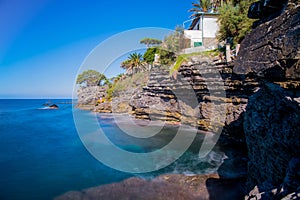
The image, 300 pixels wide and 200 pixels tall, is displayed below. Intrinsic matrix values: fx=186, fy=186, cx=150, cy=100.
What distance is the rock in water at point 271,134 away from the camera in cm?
391

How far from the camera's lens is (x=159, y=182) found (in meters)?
7.73

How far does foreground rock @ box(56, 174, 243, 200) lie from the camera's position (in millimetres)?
6598

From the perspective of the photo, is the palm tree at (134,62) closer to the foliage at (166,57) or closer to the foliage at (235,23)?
the foliage at (166,57)

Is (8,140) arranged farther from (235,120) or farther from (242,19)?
(242,19)

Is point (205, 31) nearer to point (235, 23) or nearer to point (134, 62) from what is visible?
point (235, 23)

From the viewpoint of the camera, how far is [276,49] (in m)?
4.14

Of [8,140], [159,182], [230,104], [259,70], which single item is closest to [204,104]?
[230,104]

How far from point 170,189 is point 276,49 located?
5.79 metres

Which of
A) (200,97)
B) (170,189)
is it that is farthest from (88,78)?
(170,189)

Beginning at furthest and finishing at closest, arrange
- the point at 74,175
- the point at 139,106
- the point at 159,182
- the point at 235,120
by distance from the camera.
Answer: the point at 139,106 → the point at 235,120 → the point at 74,175 → the point at 159,182

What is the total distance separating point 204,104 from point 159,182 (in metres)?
9.51

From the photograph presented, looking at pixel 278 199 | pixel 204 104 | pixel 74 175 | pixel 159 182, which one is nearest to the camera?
pixel 278 199

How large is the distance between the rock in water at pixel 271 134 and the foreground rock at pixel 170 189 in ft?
3.66

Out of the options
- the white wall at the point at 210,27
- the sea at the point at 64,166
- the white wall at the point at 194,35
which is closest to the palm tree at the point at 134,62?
the white wall at the point at 194,35
